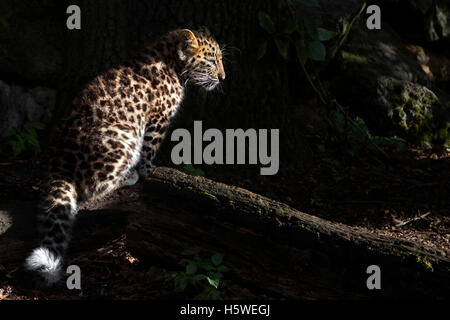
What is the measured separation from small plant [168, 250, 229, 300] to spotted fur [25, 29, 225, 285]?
108 cm

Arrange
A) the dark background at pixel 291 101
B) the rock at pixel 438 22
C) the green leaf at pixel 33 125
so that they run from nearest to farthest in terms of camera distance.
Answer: the dark background at pixel 291 101, the green leaf at pixel 33 125, the rock at pixel 438 22

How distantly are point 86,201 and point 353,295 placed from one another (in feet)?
8.34

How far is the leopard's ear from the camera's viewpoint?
20.4 feet

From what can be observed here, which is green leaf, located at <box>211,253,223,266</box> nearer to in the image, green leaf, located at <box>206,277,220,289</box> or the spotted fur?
green leaf, located at <box>206,277,220,289</box>

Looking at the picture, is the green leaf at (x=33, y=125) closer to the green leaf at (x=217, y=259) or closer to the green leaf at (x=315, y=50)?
the green leaf at (x=315, y=50)

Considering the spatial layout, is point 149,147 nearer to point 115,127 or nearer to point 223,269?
point 115,127

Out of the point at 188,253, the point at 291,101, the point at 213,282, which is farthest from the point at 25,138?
the point at 213,282

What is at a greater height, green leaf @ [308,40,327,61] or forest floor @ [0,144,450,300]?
green leaf @ [308,40,327,61]

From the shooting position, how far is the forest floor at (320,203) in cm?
508

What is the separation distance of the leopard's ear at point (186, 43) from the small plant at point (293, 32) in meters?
1.23

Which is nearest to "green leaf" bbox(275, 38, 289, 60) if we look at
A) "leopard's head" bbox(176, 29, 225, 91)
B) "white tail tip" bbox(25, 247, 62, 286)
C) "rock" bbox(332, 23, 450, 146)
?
"leopard's head" bbox(176, 29, 225, 91)

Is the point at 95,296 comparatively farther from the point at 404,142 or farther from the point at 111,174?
the point at 404,142

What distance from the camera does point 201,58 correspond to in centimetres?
643

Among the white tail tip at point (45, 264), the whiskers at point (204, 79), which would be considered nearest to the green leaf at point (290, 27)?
the whiskers at point (204, 79)
